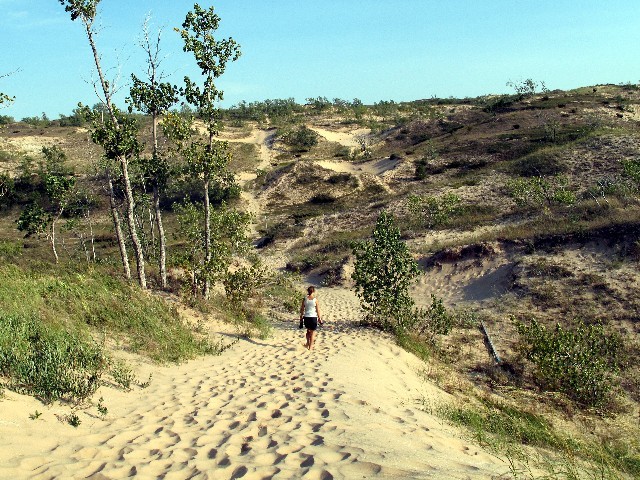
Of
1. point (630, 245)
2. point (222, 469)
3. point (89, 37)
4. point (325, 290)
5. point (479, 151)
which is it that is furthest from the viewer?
point (479, 151)

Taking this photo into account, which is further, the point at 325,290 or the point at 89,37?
the point at 325,290

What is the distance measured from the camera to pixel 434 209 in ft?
87.8

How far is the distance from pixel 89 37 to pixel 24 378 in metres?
10.7

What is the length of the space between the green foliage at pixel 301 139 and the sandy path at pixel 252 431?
166 feet

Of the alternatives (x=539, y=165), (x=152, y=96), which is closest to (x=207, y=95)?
(x=152, y=96)

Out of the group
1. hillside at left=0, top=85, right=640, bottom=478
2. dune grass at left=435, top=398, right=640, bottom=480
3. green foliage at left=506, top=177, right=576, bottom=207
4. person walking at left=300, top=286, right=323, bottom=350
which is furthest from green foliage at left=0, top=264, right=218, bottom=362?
green foliage at left=506, top=177, right=576, bottom=207

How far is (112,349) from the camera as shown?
322 inches

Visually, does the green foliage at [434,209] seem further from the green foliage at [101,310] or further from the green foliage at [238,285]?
the green foliage at [101,310]

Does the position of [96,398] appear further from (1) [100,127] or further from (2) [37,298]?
(1) [100,127]

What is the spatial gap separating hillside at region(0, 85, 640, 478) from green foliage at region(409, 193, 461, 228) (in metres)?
0.20

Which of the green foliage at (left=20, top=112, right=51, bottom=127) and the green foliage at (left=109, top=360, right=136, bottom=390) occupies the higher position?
the green foliage at (left=20, top=112, right=51, bottom=127)

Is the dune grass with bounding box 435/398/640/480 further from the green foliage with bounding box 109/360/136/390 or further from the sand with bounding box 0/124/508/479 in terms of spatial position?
the green foliage with bounding box 109/360/136/390

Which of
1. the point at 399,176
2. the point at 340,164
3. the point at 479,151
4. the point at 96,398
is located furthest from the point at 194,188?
the point at 96,398

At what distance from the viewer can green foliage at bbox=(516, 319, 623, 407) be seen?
29.0 ft
